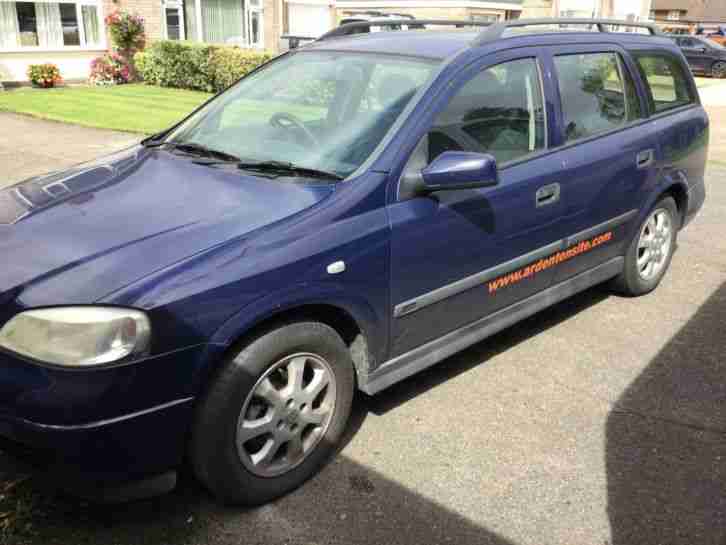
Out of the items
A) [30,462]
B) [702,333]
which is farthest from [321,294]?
[702,333]

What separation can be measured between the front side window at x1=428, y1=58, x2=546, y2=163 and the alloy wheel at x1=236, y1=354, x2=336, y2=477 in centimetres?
112

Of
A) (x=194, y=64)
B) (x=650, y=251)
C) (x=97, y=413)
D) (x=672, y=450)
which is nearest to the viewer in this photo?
(x=97, y=413)

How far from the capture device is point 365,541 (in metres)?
2.66

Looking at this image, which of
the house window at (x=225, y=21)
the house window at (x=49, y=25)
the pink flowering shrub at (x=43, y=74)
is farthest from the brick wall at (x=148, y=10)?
the pink flowering shrub at (x=43, y=74)

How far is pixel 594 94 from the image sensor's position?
4.28 metres

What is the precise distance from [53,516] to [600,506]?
7.02 ft

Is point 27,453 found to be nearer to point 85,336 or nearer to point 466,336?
point 85,336

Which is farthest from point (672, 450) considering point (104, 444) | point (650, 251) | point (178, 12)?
point (178, 12)

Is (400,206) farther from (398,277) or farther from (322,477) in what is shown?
(322,477)

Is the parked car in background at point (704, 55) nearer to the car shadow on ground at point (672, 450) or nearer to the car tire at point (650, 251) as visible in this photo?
Result: the car tire at point (650, 251)

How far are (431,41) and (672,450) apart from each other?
232 centimetres

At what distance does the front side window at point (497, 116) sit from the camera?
132 inches

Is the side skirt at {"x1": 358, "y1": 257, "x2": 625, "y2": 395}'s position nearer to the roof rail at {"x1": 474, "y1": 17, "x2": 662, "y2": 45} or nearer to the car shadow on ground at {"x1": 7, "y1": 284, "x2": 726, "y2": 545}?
the car shadow on ground at {"x1": 7, "y1": 284, "x2": 726, "y2": 545}

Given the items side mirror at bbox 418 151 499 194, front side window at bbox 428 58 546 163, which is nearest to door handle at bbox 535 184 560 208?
front side window at bbox 428 58 546 163
